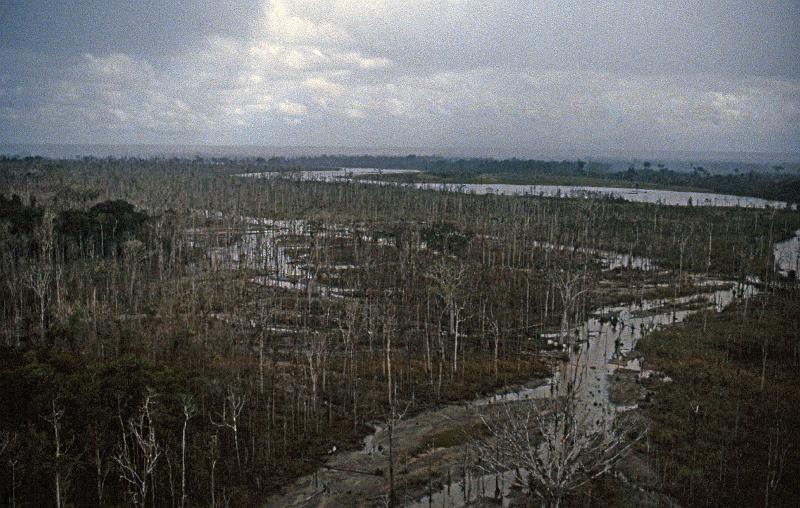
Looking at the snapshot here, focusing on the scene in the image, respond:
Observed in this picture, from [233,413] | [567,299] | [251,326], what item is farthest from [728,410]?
[251,326]

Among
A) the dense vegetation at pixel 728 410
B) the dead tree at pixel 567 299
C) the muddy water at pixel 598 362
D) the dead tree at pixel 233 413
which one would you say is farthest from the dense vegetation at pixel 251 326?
the dense vegetation at pixel 728 410

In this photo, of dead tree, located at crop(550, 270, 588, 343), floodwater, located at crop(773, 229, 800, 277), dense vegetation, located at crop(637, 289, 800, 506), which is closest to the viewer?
dense vegetation, located at crop(637, 289, 800, 506)

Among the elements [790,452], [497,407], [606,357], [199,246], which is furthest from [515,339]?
[199,246]

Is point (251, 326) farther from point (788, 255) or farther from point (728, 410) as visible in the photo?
point (788, 255)

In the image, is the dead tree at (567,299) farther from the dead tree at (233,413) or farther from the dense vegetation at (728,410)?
the dead tree at (233,413)

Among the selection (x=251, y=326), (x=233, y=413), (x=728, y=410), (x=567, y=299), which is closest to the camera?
(x=233, y=413)

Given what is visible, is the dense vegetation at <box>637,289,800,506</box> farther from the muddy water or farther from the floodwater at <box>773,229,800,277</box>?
the floodwater at <box>773,229,800,277</box>

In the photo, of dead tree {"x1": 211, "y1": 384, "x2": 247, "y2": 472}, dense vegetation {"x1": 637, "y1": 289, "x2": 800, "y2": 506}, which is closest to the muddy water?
dense vegetation {"x1": 637, "y1": 289, "x2": 800, "y2": 506}

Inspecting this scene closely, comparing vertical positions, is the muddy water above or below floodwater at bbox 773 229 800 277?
below
